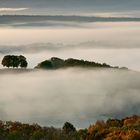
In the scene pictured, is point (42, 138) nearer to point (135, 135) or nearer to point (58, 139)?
point (58, 139)

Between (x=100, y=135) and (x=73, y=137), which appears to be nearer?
(x=100, y=135)

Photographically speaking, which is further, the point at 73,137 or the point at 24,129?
the point at 24,129

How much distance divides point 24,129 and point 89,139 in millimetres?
38017

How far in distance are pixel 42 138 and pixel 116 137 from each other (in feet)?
116

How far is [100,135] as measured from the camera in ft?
475

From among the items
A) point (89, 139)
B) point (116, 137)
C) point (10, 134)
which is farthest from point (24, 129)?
point (116, 137)

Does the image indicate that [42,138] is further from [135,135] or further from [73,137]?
[135,135]

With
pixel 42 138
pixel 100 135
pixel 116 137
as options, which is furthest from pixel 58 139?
pixel 116 137

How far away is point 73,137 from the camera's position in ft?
543

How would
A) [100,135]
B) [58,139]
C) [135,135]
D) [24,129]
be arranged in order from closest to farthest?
[135,135] < [100,135] < [58,139] < [24,129]

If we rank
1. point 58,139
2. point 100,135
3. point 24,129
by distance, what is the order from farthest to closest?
point 24,129 < point 58,139 < point 100,135

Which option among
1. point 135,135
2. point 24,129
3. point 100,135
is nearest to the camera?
point 135,135

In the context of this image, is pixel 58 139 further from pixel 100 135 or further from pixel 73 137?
pixel 100 135

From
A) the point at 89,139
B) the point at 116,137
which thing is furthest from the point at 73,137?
the point at 116,137
